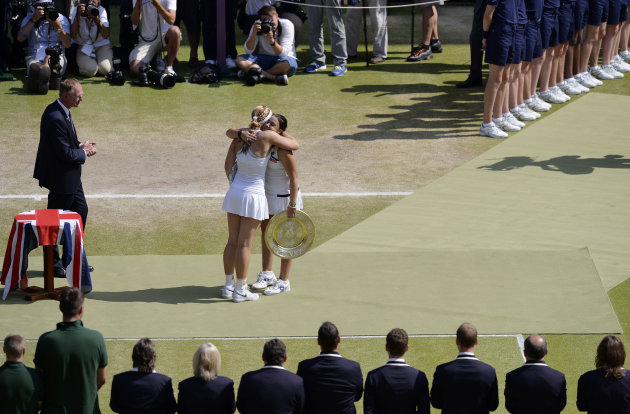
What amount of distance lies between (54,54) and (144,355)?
32.4 ft

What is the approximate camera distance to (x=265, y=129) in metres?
8.93

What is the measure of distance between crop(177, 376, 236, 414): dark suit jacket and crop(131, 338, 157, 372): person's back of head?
0.79 feet

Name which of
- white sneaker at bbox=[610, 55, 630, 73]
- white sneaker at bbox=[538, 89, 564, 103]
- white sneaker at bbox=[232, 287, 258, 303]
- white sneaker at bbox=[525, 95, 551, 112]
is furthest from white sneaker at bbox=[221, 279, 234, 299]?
white sneaker at bbox=[610, 55, 630, 73]

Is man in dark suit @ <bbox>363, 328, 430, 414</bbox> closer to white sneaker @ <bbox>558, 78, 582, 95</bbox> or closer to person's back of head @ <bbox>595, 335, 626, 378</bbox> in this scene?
person's back of head @ <bbox>595, 335, 626, 378</bbox>

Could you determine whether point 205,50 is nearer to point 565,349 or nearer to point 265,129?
point 265,129

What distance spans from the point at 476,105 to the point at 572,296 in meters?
6.74

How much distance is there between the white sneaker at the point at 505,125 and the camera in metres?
14.0

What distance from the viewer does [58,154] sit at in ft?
30.6

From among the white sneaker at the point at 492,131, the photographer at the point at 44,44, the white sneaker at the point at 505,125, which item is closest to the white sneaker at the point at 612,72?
the white sneaker at the point at 505,125

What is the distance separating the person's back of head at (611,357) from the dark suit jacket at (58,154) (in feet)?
16.3

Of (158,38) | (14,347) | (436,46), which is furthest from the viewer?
(436,46)

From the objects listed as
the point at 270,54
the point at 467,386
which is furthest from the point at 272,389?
the point at 270,54

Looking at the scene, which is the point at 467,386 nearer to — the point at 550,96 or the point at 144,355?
the point at 144,355

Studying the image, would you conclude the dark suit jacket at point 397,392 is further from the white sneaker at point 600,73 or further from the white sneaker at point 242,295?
the white sneaker at point 600,73
